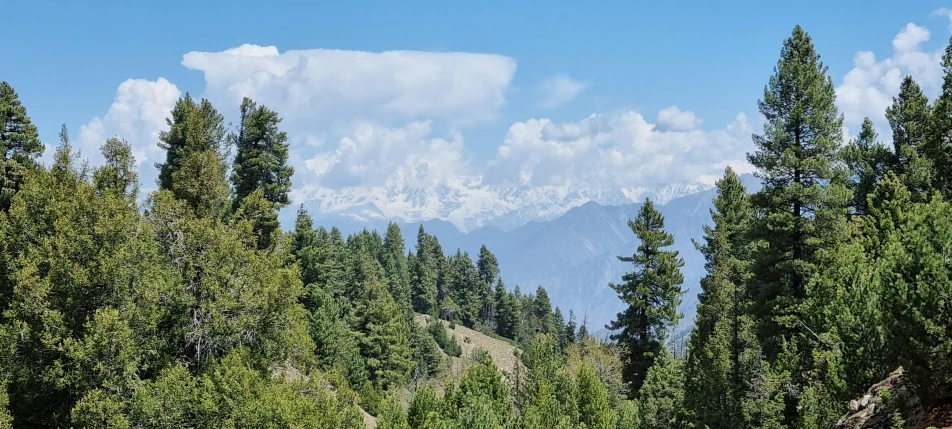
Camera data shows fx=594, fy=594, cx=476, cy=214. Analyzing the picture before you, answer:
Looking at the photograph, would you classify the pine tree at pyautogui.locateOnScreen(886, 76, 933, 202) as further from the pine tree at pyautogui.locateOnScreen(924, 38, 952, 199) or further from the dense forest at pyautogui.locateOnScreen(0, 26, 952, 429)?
the pine tree at pyautogui.locateOnScreen(924, 38, 952, 199)

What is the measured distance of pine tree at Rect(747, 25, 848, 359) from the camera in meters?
23.1

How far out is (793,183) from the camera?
23516 mm

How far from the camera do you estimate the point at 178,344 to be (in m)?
23.2

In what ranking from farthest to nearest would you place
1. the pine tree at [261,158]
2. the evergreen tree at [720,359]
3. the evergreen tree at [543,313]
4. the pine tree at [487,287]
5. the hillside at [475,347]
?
the pine tree at [487,287]
the evergreen tree at [543,313]
the hillside at [475,347]
the pine tree at [261,158]
the evergreen tree at [720,359]

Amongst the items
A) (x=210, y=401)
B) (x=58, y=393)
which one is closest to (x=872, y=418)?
(x=210, y=401)

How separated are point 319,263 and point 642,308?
26.2 meters

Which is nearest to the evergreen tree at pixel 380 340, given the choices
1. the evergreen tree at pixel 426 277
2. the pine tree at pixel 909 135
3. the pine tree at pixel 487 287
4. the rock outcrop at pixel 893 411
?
the pine tree at pixel 909 135

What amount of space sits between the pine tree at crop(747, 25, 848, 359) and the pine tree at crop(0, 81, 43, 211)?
34213 millimetres

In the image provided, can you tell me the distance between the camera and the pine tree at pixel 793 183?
75.8 ft

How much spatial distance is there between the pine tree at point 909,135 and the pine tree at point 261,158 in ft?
116

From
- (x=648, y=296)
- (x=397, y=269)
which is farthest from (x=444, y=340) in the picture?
(x=648, y=296)

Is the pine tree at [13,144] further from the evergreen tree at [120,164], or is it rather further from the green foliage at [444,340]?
the green foliage at [444,340]

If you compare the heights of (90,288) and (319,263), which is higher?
(319,263)

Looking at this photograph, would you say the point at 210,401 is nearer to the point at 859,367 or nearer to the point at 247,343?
the point at 247,343
